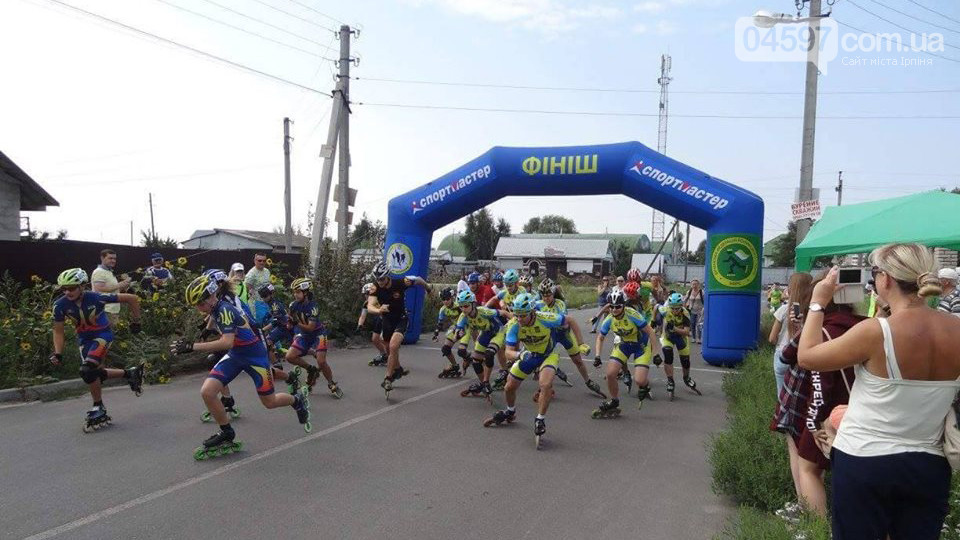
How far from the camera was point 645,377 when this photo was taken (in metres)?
8.70

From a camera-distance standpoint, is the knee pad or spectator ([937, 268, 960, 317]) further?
the knee pad

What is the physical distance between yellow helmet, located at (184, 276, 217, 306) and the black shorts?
3.74m

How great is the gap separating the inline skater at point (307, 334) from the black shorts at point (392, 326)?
106 cm

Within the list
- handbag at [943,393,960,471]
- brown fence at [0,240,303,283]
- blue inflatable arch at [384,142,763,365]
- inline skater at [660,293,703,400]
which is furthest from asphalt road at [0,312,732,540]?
brown fence at [0,240,303,283]

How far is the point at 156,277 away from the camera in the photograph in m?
11.6

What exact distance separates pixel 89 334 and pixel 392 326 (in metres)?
4.08

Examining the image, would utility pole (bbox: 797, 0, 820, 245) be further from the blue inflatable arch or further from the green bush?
the green bush

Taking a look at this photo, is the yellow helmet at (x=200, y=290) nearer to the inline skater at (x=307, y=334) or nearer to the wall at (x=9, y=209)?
the inline skater at (x=307, y=334)

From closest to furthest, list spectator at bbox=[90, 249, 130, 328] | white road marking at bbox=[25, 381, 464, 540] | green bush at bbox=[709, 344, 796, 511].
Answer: white road marking at bbox=[25, 381, 464, 540] → green bush at bbox=[709, 344, 796, 511] → spectator at bbox=[90, 249, 130, 328]

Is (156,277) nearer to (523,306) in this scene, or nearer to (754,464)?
(523,306)

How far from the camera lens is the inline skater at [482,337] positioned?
9.09m

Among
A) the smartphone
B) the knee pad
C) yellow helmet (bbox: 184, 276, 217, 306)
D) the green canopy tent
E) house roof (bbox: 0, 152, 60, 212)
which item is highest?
house roof (bbox: 0, 152, 60, 212)

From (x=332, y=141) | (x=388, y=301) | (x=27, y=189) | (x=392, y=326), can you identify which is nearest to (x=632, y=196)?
(x=388, y=301)

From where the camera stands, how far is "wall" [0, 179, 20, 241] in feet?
66.6
